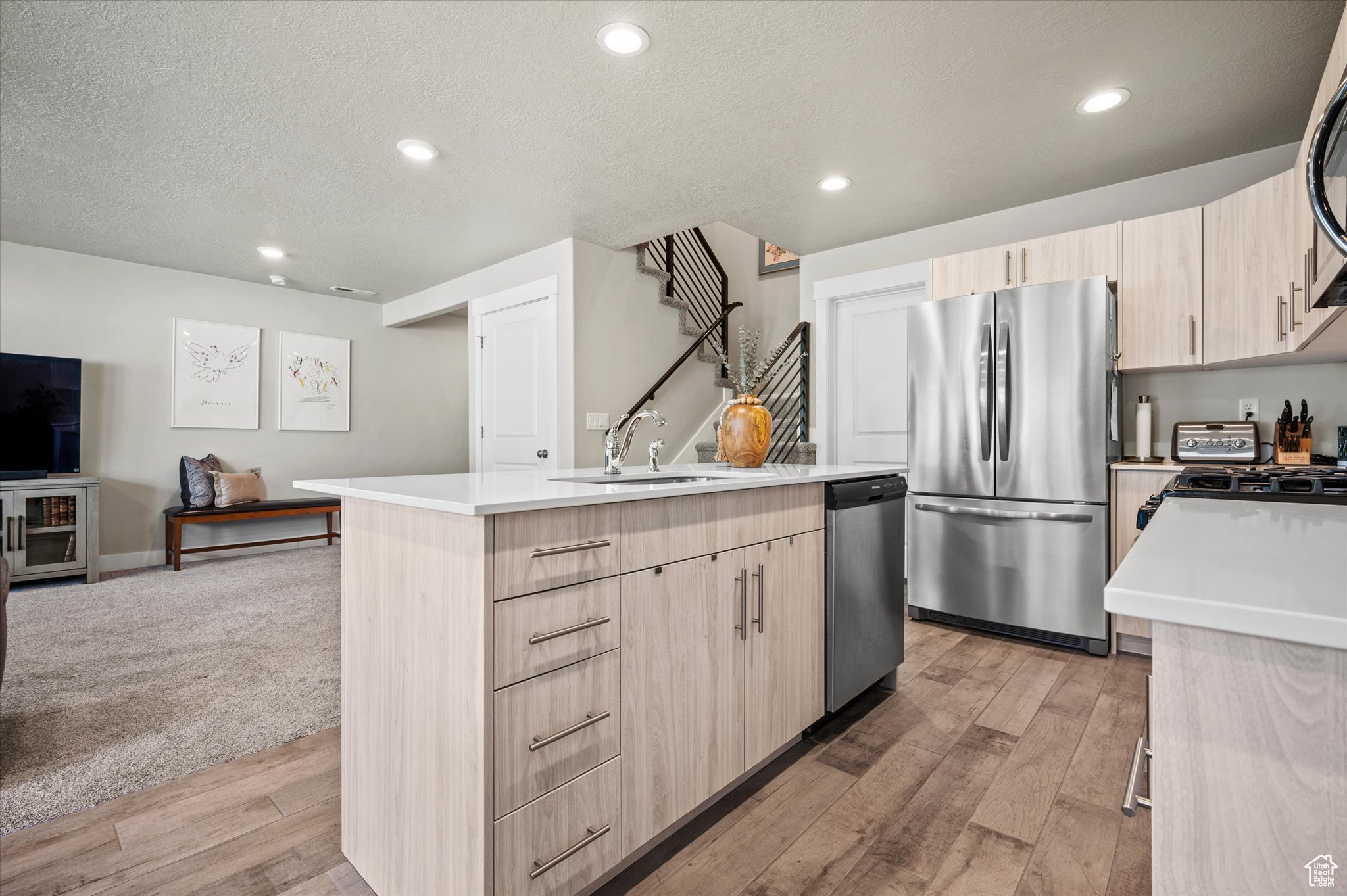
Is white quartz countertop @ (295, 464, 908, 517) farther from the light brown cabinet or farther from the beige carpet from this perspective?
the beige carpet

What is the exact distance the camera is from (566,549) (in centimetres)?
125

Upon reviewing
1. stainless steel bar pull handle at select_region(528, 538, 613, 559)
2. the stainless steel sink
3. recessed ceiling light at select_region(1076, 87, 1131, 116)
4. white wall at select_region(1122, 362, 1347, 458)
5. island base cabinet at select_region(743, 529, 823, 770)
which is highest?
recessed ceiling light at select_region(1076, 87, 1131, 116)

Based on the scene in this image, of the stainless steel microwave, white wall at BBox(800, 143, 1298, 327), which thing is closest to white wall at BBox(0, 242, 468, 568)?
white wall at BBox(800, 143, 1298, 327)

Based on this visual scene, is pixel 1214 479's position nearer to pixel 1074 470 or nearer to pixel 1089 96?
pixel 1074 470

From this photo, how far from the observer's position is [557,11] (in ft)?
6.66

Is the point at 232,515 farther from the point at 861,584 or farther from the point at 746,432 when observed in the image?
the point at 861,584

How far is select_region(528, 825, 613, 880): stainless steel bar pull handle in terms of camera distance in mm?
1188

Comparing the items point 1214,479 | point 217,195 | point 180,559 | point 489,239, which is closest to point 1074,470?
point 1214,479

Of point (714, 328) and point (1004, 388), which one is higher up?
point (714, 328)

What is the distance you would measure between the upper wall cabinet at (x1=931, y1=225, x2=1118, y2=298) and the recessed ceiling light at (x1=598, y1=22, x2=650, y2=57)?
Answer: 2.11 metres

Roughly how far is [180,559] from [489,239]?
12.0ft

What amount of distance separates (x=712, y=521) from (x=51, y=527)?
5226mm

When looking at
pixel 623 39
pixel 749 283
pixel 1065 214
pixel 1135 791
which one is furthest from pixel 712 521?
pixel 749 283

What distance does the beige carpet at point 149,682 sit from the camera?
1.89 meters
